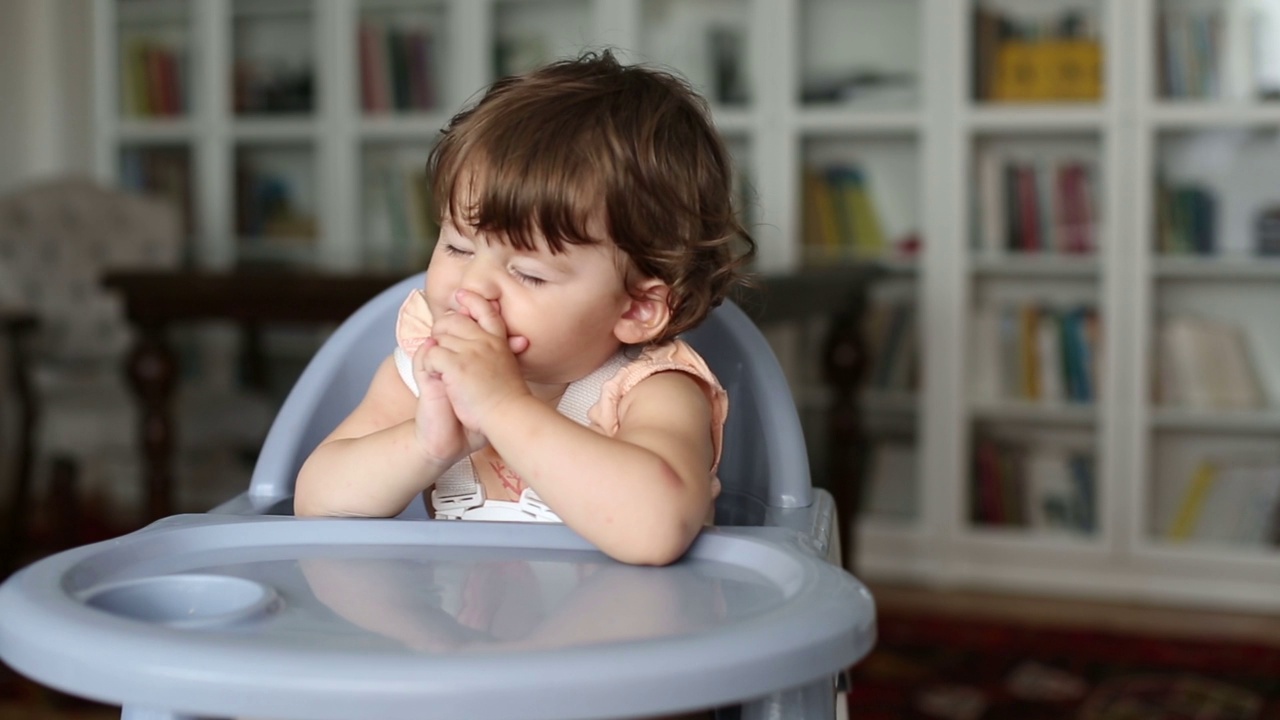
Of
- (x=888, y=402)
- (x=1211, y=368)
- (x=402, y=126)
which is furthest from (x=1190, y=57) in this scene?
(x=402, y=126)

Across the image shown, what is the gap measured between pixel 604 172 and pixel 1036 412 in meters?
2.48

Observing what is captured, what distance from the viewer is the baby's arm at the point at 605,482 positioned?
0.82 meters

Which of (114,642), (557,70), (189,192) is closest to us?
(114,642)

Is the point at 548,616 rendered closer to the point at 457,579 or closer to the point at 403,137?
the point at 457,579

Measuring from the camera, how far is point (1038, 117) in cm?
310

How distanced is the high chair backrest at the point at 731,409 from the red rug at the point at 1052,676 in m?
1.29

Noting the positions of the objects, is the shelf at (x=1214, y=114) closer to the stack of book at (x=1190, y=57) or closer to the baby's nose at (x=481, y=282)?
the stack of book at (x=1190, y=57)

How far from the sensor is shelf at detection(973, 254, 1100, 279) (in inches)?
124

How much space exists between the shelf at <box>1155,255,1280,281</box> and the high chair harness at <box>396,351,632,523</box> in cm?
235

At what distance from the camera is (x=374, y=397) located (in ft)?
3.49

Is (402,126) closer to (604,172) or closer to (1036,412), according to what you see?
(1036,412)

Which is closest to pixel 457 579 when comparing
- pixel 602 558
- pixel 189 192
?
pixel 602 558

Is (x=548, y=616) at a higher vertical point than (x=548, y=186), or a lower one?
lower

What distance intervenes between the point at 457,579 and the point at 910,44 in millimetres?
2731
